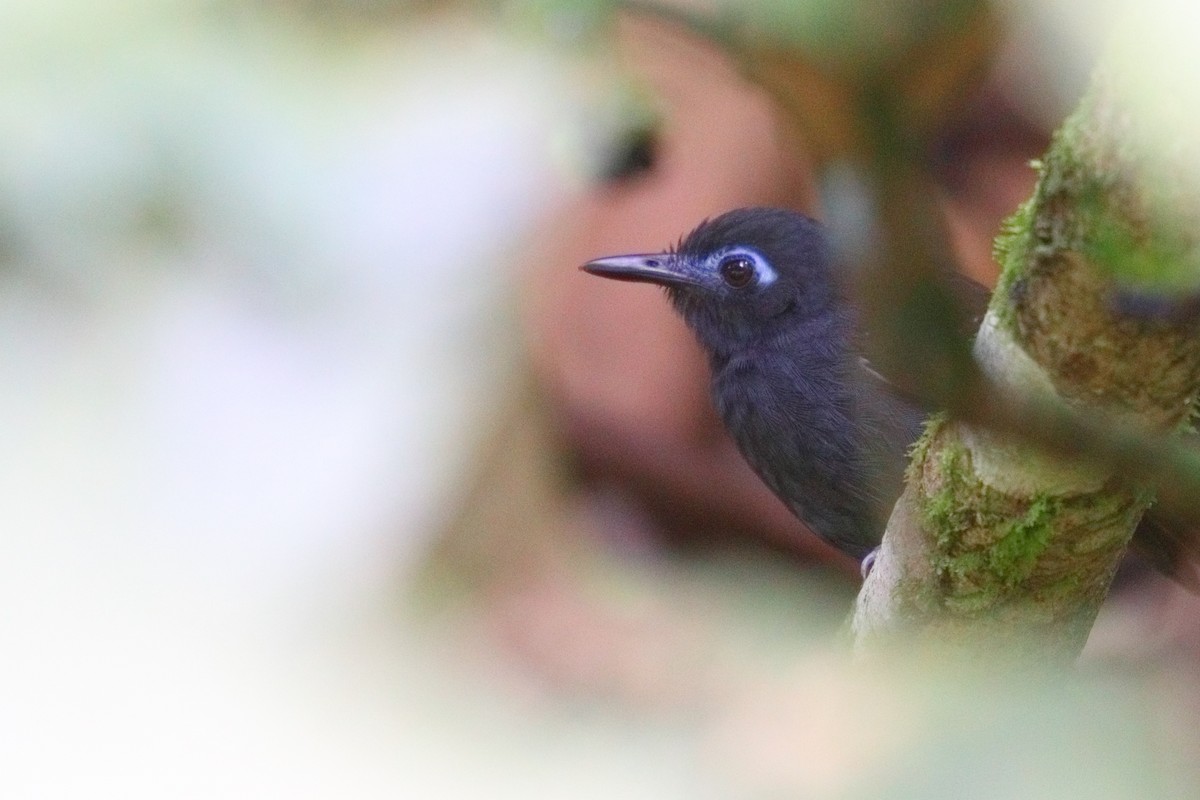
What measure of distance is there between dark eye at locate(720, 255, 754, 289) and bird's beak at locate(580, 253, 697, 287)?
9cm

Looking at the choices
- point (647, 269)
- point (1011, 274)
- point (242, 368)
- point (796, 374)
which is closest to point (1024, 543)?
point (1011, 274)

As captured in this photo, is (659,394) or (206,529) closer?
(206,529)

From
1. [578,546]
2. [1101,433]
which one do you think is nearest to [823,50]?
[1101,433]

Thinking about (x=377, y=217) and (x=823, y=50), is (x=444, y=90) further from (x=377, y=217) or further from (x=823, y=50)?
(x=823, y=50)

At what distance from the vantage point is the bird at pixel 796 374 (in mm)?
3506

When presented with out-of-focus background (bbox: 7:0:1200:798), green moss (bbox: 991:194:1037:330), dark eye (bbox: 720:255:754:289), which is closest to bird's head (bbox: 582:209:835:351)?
dark eye (bbox: 720:255:754:289)

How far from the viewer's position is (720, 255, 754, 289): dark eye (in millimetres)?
3992

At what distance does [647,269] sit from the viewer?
13.4ft

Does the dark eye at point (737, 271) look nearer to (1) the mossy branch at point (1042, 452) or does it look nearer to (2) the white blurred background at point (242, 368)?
(2) the white blurred background at point (242, 368)

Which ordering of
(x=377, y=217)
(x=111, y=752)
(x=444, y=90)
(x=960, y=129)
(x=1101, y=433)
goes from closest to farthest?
(x=1101, y=433)
(x=111, y=752)
(x=377, y=217)
(x=444, y=90)
(x=960, y=129)

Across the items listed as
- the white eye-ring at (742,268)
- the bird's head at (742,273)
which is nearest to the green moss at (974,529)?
the bird's head at (742,273)

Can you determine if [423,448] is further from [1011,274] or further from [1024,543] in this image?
[1011,274]

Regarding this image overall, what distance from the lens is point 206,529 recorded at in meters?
5.03

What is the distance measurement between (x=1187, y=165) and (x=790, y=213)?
2821mm
